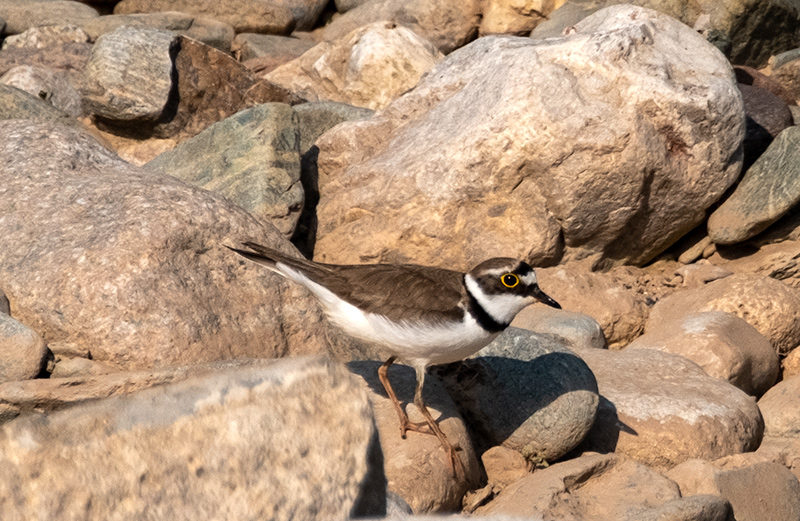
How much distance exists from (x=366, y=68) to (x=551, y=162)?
6.39 metres

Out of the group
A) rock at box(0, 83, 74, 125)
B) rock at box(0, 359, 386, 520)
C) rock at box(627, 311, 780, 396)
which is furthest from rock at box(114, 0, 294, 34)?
rock at box(0, 359, 386, 520)

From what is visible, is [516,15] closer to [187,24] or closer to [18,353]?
[187,24]

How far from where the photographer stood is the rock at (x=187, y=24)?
695 inches

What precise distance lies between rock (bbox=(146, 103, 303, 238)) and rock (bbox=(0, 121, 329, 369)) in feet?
5.78

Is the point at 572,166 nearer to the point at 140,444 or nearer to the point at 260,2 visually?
A: the point at 140,444

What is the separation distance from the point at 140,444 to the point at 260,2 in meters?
18.0

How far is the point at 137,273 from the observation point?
659 centimetres

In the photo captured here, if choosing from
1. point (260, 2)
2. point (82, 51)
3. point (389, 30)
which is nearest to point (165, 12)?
point (260, 2)

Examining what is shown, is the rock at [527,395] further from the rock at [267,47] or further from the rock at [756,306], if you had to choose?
the rock at [267,47]

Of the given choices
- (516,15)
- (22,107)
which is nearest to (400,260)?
(22,107)

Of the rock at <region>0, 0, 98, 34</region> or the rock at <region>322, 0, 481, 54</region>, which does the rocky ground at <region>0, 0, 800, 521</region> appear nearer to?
the rock at <region>0, 0, 98, 34</region>

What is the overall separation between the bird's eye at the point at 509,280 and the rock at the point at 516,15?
534 inches

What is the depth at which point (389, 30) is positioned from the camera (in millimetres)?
15570

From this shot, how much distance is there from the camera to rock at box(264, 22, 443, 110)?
15062 mm
